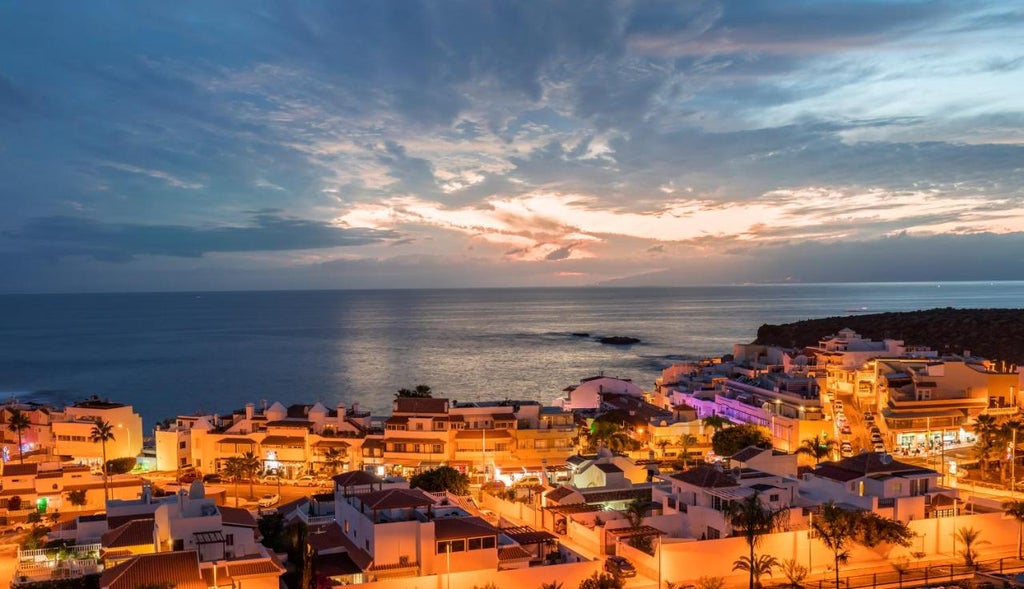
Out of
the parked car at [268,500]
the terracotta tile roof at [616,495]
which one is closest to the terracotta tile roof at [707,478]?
the terracotta tile roof at [616,495]

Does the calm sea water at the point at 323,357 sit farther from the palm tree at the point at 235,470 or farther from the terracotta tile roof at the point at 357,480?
the terracotta tile roof at the point at 357,480

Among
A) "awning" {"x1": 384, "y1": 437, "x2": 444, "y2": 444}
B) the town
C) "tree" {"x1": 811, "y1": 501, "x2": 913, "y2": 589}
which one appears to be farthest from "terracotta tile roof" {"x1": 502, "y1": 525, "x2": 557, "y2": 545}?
"awning" {"x1": 384, "y1": 437, "x2": 444, "y2": 444}

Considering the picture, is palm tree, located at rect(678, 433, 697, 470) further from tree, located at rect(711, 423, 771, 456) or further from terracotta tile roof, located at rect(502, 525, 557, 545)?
terracotta tile roof, located at rect(502, 525, 557, 545)

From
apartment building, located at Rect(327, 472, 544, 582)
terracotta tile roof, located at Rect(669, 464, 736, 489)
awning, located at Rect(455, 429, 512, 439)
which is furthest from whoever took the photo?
awning, located at Rect(455, 429, 512, 439)

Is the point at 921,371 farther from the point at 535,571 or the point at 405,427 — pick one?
the point at 535,571

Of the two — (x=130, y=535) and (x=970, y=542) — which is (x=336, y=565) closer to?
(x=130, y=535)

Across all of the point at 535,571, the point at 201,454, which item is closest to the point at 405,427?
the point at 201,454
